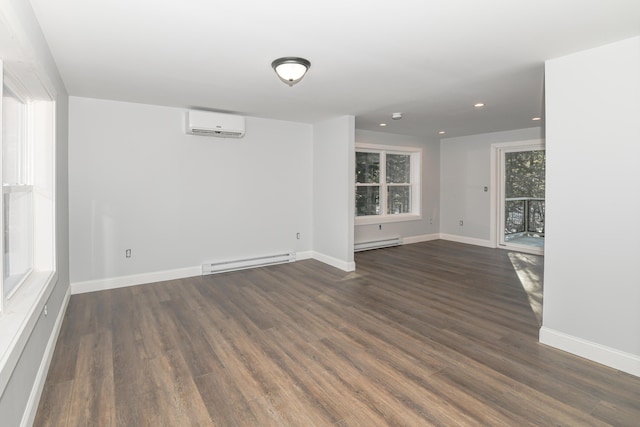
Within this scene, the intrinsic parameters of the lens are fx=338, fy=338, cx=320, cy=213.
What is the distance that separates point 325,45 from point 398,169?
5143mm

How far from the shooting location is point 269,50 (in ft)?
8.48

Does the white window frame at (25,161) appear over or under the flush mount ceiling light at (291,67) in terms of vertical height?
under

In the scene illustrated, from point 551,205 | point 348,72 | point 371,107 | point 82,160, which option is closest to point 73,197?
point 82,160

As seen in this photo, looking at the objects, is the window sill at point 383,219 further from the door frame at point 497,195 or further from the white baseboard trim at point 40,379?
the white baseboard trim at point 40,379

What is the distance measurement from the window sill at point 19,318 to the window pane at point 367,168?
520cm

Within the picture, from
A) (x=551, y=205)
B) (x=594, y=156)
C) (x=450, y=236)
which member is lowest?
(x=450, y=236)

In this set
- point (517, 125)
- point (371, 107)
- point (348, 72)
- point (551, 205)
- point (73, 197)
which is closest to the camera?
point (551, 205)

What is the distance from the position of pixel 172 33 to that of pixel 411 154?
19.6 ft

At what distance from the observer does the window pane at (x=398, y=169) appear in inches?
284

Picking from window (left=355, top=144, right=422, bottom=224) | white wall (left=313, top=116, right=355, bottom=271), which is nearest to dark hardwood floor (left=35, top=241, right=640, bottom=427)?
white wall (left=313, top=116, right=355, bottom=271)

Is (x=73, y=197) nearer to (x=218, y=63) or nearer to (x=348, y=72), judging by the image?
(x=218, y=63)

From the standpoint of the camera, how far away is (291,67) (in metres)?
2.73

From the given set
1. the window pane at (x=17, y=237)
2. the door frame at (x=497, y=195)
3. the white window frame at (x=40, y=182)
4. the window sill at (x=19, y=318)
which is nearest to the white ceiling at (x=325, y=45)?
the white window frame at (x=40, y=182)

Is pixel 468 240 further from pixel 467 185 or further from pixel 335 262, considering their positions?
pixel 335 262
